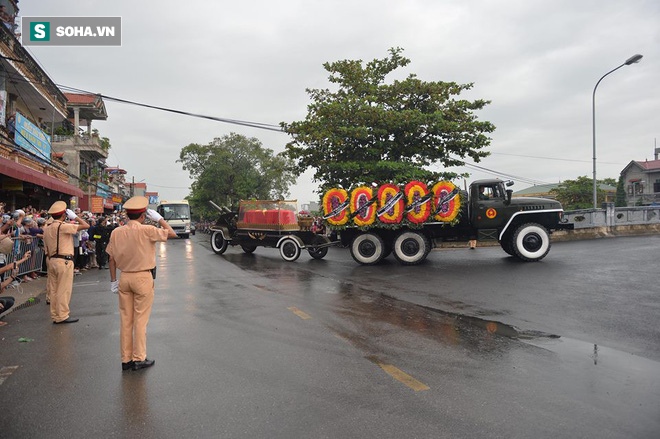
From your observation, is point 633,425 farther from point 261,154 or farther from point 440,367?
point 261,154

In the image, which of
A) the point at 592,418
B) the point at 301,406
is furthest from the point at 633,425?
the point at 301,406

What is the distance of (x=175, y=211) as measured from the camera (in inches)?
1405

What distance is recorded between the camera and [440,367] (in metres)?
4.38

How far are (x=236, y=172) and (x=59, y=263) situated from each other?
43.0m

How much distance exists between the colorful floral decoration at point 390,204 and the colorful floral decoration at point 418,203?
0.83 ft

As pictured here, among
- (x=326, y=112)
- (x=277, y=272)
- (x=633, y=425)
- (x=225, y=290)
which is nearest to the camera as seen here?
(x=633, y=425)

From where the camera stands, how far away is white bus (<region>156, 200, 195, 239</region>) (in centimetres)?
3466

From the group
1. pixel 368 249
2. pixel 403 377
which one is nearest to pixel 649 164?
pixel 368 249

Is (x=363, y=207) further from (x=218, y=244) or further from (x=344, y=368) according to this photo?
(x=344, y=368)

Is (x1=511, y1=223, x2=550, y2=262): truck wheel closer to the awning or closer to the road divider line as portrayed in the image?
the road divider line

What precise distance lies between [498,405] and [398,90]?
60.0 feet

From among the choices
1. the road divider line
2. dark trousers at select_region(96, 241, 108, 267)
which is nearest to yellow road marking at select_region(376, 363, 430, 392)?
the road divider line

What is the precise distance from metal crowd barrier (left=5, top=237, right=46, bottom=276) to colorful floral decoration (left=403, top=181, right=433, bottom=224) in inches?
420

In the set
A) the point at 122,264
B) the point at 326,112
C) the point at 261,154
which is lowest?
the point at 122,264
